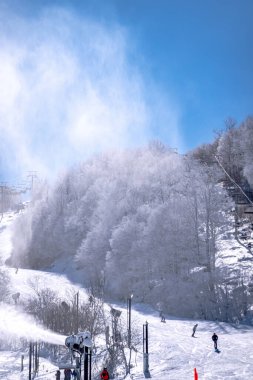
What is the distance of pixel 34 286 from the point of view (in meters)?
52.9

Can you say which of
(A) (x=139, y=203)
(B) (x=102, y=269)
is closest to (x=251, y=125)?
(A) (x=139, y=203)

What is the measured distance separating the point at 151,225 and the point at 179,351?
27.9 m

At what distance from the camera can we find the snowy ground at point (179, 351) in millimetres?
24812

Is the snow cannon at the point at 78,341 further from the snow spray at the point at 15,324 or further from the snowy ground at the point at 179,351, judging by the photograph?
the snow spray at the point at 15,324

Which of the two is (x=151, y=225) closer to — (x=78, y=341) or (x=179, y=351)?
(x=179, y=351)

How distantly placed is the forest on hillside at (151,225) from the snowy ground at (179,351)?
14.2 feet

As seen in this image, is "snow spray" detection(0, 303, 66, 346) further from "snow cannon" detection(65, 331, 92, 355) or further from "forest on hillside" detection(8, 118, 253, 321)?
"snow cannon" detection(65, 331, 92, 355)

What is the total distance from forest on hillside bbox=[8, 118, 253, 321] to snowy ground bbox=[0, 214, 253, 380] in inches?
170

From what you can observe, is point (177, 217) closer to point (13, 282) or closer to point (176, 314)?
point (176, 314)

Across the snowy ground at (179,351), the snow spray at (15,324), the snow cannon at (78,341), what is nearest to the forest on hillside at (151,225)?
the snowy ground at (179,351)

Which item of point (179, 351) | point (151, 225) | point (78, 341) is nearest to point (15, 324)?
point (179, 351)

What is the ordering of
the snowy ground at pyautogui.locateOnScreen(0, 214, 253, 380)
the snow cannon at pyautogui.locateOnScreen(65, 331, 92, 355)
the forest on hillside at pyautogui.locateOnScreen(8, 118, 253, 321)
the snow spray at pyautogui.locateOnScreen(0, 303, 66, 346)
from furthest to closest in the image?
the forest on hillside at pyautogui.locateOnScreen(8, 118, 253, 321) → the snow spray at pyautogui.locateOnScreen(0, 303, 66, 346) → the snowy ground at pyautogui.locateOnScreen(0, 214, 253, 380) → the snow cannon at pyautogui.locateOnScreen(65, 331, 92, 355)

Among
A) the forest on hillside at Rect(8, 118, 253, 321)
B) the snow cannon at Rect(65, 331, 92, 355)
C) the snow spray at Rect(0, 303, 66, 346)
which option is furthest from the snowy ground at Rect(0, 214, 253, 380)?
the snow cannon at Rect(65, 331, 92, 355)

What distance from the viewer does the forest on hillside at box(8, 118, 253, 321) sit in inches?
1865
